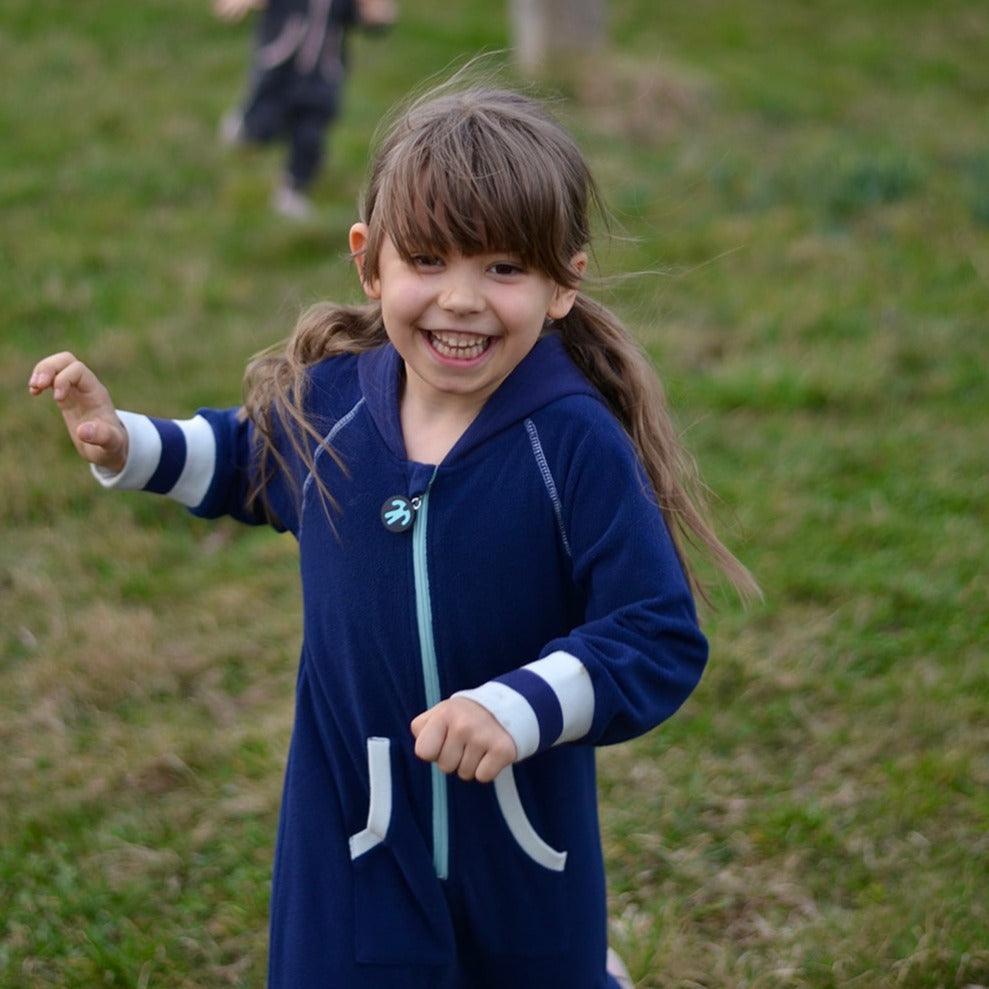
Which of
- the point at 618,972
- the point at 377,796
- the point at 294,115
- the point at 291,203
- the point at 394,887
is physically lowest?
the point at 618,972

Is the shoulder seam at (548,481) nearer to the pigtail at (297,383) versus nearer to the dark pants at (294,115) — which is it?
the pigtail at (297,383)

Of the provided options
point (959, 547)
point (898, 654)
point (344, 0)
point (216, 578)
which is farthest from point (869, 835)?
point (344, 0)

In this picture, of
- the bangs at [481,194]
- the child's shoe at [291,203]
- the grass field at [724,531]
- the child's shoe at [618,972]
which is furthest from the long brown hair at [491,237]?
the child's shoe at [291,203]

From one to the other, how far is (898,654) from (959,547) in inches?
19.6

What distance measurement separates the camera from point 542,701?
153cm

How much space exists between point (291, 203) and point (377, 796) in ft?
14.3

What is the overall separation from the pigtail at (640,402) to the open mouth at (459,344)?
0.62ft

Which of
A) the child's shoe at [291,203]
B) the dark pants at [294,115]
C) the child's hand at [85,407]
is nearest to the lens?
the child's hand at [85,407]

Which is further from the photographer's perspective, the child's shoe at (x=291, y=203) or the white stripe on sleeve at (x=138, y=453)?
the child's shoe at (x=291, y=203)

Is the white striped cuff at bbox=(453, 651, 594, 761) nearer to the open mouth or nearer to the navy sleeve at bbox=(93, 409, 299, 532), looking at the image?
the open mouth

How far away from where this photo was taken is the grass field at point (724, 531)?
8.52ft

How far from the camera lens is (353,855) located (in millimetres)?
1846

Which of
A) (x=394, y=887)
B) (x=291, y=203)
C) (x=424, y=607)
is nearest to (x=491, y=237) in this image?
(x=424, y=607)

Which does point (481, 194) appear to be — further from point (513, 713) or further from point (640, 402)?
point (513, 713)
